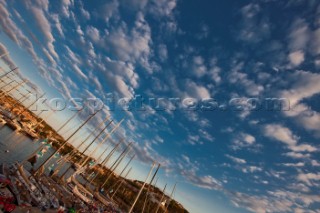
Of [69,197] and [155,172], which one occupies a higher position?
[155,172]

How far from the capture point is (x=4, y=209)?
651 inches

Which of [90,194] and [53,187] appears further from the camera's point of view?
[90,194]

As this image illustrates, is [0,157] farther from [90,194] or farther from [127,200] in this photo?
[127,200]

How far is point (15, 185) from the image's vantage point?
22.1 m

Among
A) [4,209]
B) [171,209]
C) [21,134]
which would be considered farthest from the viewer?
[171,209]

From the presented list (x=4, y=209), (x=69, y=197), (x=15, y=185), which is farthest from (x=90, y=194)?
(x=4, y=209)

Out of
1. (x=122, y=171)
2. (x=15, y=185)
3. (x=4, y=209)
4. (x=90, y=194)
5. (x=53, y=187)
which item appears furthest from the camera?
(x=122, y=171)

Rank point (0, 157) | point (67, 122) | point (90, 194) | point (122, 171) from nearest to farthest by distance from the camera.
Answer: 1. point (0, 157)
2. point (90, 194)
3. point (67, 122)
4. point (122, 171)

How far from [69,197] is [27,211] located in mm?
18229

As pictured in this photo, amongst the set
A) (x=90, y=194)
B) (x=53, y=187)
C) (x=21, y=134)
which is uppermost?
(x=21, y=134)

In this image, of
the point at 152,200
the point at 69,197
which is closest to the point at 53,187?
the point at 69,197

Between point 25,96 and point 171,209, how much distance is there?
8467cm

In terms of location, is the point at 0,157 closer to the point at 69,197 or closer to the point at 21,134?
the point at 69,197

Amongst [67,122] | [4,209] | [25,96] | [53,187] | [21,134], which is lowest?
[4,209]
